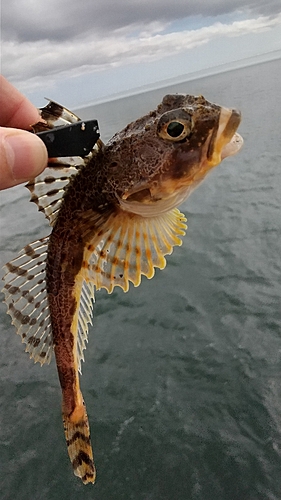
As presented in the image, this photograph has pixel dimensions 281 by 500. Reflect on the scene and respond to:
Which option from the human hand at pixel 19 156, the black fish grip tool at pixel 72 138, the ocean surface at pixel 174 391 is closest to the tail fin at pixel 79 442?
the ocean surface at pixel 174 391

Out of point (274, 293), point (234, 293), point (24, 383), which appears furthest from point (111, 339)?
point (274, 293)

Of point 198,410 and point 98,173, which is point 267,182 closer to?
point 198,410

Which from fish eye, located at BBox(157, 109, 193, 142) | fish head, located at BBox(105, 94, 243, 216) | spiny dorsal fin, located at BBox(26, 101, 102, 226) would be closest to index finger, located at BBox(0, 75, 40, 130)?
spiny dorsal fin, located at BBox(26, 101, 102, 226)

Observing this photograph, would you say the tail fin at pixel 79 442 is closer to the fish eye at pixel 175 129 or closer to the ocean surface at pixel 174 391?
the ocean surface at pixel 174 391

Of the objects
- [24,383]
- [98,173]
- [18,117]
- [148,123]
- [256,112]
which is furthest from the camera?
[256,112]

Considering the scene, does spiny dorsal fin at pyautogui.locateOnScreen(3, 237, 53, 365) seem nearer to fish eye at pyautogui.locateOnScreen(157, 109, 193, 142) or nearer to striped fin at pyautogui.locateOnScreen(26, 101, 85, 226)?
striped fin at pyautogui.locateOnScreen(26, 101, 85, 226)

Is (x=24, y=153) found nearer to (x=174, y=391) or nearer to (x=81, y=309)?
(x=81, y=309)

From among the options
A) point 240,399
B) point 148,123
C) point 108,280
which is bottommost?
point 240,399

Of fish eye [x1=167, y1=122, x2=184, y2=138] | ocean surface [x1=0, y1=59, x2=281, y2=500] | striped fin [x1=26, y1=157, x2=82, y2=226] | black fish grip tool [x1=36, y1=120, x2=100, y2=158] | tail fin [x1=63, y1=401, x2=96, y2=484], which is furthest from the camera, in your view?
ocean surface [x1=0, y1=59, x2=281, y2=500]
